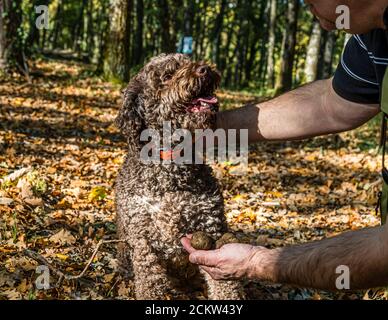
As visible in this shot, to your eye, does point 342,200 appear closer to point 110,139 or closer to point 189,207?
point 189,207

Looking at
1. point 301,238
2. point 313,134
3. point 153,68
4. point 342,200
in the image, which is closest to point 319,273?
point 313,134

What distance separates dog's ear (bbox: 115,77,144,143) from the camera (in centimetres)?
493

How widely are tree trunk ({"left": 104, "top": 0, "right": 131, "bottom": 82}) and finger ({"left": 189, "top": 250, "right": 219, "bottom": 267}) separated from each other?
15.3 m

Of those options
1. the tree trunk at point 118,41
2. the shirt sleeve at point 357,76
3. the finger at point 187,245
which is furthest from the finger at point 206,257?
the tree trunk at point 118,41

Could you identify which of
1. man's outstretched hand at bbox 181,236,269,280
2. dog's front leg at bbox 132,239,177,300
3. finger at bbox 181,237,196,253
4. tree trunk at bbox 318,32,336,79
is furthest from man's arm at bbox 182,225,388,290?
tree trunk at bbox 318,32,336,79

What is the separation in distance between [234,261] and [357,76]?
1.81 metres

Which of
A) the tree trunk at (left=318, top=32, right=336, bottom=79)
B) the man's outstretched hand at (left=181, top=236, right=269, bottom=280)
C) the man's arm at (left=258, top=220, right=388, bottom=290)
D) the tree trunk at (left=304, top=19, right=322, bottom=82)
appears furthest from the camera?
the tree trunk at (left=318, top=32, right=336, bottom=79)

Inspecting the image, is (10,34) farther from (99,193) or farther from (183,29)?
(99,193)

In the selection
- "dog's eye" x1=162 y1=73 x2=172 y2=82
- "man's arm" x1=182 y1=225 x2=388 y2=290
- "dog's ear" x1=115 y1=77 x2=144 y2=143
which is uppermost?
"dog's eye" x1=162 y1=73 x2=172 y2=82

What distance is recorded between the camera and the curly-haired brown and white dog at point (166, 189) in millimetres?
4840

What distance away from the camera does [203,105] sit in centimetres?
495

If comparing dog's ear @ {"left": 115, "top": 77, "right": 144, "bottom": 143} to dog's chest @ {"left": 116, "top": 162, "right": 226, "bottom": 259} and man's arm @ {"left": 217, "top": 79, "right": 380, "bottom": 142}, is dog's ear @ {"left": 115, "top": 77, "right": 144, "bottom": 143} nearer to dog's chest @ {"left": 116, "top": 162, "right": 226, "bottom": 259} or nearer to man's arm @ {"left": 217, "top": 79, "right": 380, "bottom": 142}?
dog's chest @ {"left": 116, "top": 162, "right": 226, "bottom": 259}

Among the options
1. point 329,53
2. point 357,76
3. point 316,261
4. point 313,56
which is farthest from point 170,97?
point 329,53

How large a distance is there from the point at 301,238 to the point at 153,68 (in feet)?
10.7
